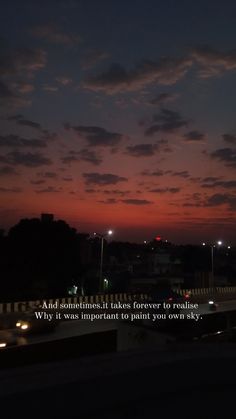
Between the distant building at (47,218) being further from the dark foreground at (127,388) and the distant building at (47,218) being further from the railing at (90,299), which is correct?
the dark foreground at (127,388)

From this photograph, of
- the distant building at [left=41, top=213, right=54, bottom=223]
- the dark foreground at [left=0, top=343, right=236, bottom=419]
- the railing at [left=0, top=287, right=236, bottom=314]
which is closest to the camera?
the dark foreground at [left=0, top=343, right=236, bottom=419]

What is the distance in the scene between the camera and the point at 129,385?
443 centimetres

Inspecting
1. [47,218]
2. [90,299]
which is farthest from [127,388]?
[47,218]

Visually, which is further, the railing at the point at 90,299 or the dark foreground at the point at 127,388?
the railing at the point at 90,299

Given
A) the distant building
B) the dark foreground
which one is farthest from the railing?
the dark foreground

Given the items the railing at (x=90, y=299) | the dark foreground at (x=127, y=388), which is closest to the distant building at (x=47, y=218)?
the railing at (x=90, y=299)

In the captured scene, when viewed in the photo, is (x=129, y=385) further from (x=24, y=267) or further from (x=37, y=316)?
(x=24, y=267)

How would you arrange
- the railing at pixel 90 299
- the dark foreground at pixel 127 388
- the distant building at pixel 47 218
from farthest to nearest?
the distant building at pixel 47 218 < the railing at pixel 90 299 < the dark foreground at pixel 127 388

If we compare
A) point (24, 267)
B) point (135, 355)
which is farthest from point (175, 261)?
point (135, 355)

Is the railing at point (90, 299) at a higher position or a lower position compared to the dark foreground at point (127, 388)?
lower

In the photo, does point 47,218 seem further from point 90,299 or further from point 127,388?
point 127,388

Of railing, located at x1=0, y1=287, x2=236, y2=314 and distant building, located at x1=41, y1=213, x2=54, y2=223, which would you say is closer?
railing, located at x1=0, y1=287, x2=236, y2=314

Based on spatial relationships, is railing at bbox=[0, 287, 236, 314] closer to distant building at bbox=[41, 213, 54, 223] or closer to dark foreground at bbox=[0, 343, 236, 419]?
distant building at bbox=[41, 213, 54, 223]

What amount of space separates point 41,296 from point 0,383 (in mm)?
40130
